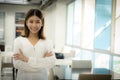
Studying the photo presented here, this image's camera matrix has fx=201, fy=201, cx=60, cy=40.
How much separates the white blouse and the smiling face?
0.11 meters

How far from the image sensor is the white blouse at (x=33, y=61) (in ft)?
5.82

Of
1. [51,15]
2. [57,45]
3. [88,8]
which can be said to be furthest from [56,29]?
[88,8]

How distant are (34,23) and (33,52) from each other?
0.86 feet

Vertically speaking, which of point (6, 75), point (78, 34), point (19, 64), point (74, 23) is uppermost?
point (74, 23)

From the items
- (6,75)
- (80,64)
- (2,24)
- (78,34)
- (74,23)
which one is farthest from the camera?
(2,24)

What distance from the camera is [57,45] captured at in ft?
29.6

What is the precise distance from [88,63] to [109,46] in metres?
0.88

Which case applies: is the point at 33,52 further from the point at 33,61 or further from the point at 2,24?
the point at 2,24

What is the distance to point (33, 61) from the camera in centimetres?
180

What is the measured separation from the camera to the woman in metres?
1.78

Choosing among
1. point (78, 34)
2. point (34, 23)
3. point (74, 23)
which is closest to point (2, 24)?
point (74, 23)

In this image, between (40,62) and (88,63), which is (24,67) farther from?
(88,63)

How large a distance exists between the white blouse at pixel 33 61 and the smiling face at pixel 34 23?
107mm

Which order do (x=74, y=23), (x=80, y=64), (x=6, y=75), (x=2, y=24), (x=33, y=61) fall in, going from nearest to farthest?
1. (x=33, y=61)
2. (x=80, y=64)
3. (x=6, y=75)
4. (x=74, y=23)
5. (x=2, y=24)
